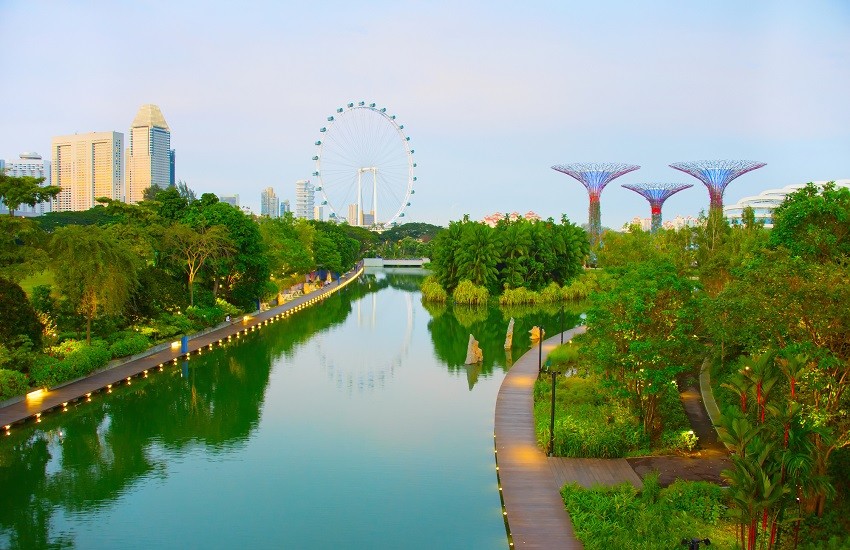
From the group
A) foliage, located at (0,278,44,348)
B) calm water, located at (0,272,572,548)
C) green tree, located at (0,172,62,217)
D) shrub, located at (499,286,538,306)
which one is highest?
green tree, located at (0,172,62,217)

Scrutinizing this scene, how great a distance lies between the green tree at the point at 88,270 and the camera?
84.0 ft

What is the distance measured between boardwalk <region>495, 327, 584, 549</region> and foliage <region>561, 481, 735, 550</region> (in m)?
0.31

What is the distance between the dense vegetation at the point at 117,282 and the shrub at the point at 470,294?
45.6 ft

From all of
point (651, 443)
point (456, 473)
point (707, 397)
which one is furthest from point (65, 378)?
point (707, 397)

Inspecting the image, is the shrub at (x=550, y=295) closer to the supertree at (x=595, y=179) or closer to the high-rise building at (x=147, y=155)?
the supertree at (x=595, y=179)

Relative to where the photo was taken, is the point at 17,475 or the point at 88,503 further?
the point at 17,475

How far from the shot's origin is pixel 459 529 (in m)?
13.7

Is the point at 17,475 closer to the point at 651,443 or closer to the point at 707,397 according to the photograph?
the point at 651,443

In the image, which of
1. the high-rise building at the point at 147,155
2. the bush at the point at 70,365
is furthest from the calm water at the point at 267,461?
the high-rise building at the point at 147,155

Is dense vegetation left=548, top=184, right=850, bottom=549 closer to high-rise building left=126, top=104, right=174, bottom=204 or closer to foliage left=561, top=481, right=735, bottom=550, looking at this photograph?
foliage left=561, top=481, right=735, bottom=550

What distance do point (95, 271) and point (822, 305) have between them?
891 inches

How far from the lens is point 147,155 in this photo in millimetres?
166500

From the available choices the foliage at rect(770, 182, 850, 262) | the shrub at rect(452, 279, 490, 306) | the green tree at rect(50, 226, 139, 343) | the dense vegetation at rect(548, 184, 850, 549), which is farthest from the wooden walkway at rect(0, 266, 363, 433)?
the foliage at rect(770, 182, 850, 262)

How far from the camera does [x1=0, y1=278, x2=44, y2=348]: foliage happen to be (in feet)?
71.6
